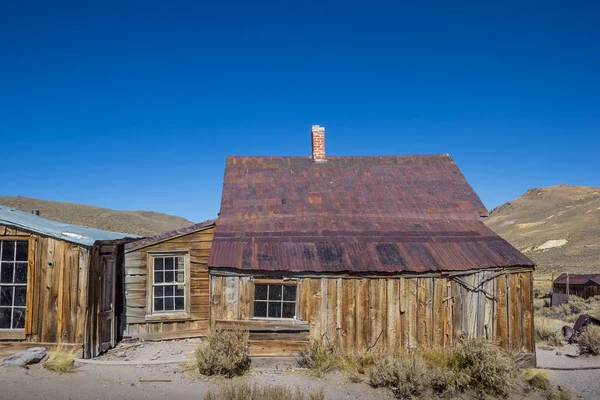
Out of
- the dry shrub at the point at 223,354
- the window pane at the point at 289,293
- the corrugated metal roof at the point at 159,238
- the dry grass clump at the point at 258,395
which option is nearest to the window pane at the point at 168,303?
the corrugated metal roof at the point at 159,238

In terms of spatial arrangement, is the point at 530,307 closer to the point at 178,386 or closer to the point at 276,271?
the point at 276,271

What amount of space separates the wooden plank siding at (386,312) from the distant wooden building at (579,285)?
1399cm

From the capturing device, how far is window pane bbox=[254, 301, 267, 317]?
10.3 metres

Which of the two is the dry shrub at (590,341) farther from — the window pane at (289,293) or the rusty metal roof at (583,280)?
the rusty metal roof at (583,280)

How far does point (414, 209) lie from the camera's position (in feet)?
43.1

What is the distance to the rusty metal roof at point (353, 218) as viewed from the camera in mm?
10500

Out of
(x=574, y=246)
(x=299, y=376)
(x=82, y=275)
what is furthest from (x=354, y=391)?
(x=574, y=246)

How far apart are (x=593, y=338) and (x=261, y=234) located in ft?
28.9

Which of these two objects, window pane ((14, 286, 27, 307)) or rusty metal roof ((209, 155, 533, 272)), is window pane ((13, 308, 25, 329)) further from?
rusty metal roof ((209, 155, 533, 272))

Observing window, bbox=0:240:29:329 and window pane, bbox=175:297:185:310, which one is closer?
window, bbox=0:240:29:329

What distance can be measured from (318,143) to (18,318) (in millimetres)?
9883

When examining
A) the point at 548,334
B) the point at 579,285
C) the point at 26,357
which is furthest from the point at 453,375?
the point at 579,285

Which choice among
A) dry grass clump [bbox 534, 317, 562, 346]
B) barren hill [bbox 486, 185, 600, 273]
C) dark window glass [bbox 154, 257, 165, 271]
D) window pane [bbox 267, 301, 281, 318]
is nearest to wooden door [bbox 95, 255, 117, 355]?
dark window glass [bbox 154, 257, 165, 271]

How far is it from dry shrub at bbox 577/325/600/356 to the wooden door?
1175 centimetres
